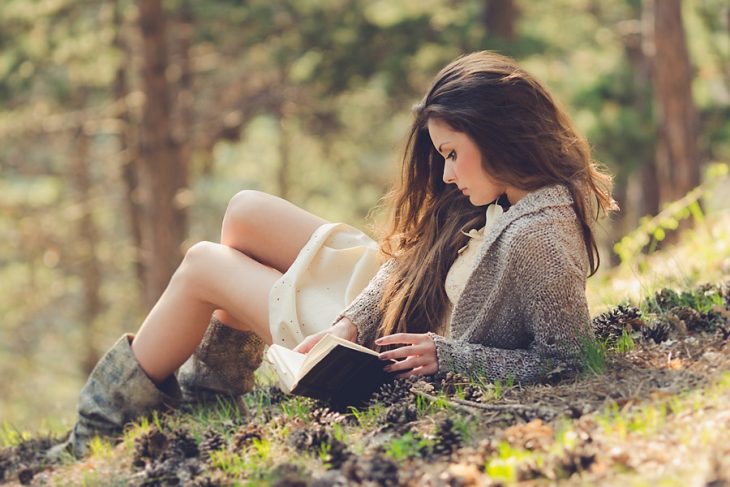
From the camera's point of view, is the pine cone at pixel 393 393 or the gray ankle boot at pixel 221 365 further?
the gray ankle boot at pixel 221 365

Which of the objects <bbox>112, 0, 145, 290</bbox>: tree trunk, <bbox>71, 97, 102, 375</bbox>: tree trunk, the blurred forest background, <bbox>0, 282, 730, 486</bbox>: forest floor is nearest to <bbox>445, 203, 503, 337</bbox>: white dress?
<bbox>0, 282, 730, 486</bbox>: forest floor

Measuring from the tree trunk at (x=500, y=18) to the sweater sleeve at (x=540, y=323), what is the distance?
23.2 ft

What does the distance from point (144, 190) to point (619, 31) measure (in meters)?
7.10

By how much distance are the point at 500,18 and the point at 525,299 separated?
723 cm

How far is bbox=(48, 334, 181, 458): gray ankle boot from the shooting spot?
3514mm

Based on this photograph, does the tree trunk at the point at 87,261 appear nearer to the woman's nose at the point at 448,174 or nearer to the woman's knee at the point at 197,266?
the woman's knee at the point at 197,266

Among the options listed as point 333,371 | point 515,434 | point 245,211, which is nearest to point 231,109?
point 245,211

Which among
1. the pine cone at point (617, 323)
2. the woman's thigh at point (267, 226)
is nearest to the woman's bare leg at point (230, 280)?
the woman's thigh at point (267, 226)

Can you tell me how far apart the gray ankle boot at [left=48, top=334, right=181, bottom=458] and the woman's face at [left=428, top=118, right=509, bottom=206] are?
1.44 metres

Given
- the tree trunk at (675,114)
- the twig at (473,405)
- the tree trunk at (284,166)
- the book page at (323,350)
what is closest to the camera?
the twig at (473,405)

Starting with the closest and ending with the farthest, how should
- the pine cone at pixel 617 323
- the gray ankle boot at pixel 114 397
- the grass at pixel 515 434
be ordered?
the grass at pixel 515 434 → the pine cone at pixel 617 323 → the gray ankle boot at pixel 114 397

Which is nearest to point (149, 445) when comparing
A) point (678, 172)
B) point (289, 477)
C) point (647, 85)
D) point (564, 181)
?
point (289, 477)

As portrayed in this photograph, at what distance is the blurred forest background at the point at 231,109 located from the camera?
29.7 feet

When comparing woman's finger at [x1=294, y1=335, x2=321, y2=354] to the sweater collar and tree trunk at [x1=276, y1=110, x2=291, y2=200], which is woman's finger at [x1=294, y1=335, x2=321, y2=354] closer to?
the sweater collar
